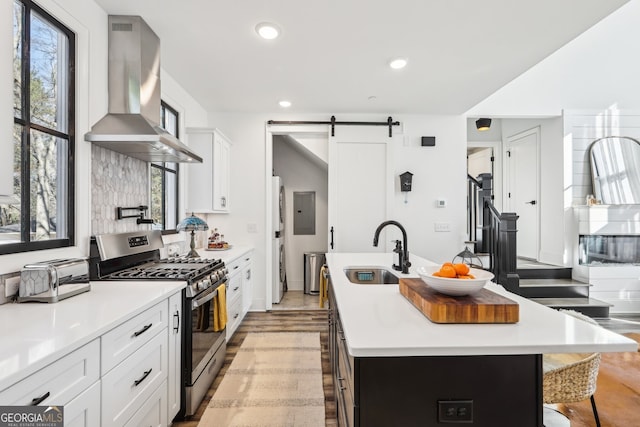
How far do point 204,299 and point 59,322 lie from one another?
0.98 m

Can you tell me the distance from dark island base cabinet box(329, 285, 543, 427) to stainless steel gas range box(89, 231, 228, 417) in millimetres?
1364

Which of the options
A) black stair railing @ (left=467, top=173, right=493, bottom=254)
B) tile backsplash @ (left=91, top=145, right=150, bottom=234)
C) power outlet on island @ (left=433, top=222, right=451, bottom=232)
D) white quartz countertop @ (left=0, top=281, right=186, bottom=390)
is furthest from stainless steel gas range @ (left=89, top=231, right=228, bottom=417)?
black stair railing @ (left=467, top=173, right=493, bottom=254)

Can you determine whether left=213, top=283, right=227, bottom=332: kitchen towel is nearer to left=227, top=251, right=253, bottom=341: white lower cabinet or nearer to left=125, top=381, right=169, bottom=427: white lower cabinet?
left=227, top=251, right=253, bottom=341: white lower cabinet

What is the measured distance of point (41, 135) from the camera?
1.73m

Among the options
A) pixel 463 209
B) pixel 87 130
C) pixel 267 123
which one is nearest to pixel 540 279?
pixel 463 209

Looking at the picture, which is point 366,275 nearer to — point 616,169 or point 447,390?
point 447,390

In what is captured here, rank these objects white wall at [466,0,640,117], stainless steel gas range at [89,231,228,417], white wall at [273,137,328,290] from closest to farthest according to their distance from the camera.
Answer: stainless steel gas range at [89,231,228,417]
white wall at [466,0,640,117]
white wall at [273,137,328,290]

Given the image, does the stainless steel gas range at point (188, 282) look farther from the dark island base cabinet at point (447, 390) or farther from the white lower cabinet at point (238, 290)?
the dark island base cabinet at point (447, 390)

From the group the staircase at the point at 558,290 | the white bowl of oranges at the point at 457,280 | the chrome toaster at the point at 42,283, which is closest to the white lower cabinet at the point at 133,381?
the chrome toaster at the point at 42,283

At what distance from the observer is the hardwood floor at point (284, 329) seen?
2105 millimetres

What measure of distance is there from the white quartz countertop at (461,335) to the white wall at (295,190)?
4120mm

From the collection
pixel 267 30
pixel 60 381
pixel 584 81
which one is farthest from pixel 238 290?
pixel 584 81

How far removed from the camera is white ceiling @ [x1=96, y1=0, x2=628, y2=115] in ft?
6.86

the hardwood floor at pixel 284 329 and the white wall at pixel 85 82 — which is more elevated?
the white wall at pixel 85 82
